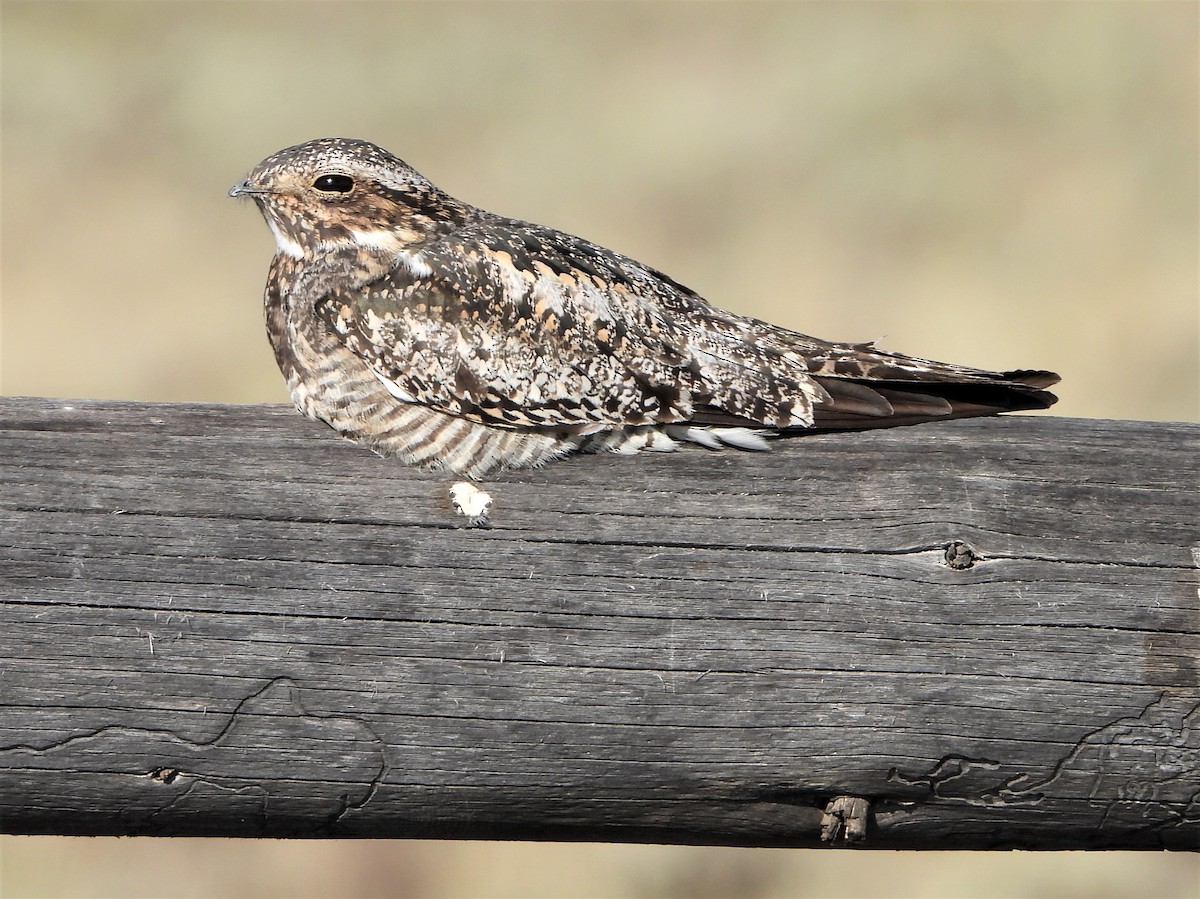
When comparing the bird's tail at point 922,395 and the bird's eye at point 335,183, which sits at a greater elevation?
the bird's eye at point 335,183

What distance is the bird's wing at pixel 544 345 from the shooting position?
265 cm

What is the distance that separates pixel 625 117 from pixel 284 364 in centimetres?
774

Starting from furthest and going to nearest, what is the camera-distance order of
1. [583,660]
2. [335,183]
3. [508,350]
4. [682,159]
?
[682,159] → [335,183] → [508,350] → [583,660]

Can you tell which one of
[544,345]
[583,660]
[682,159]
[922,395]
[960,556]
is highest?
[682,159]

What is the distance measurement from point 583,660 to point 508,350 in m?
0.96

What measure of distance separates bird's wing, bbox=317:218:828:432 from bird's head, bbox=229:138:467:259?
132 mm

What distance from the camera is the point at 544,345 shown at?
2770mm

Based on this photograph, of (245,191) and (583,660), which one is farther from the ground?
(245,191)

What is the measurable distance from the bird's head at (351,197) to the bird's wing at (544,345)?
0.43ft

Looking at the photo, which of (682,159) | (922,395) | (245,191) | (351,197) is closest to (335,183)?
(351,197)

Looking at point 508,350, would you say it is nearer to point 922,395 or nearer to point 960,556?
point 922,395

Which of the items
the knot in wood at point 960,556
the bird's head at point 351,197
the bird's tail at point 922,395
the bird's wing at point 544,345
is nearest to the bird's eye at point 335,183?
the bird's head at point 351,197

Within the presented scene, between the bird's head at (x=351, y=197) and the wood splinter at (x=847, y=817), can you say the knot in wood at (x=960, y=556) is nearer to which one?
the wood splinter at (x=847, y=817)

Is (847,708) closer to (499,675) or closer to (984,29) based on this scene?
(499,675)
